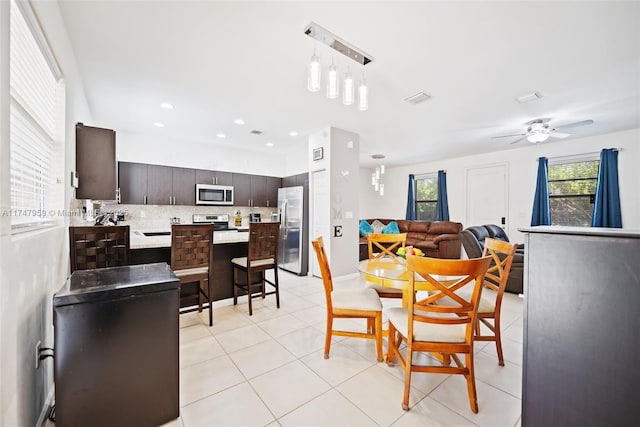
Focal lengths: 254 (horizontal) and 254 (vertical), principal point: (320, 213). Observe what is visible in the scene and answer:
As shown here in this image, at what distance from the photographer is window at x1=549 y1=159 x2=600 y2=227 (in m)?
4.95

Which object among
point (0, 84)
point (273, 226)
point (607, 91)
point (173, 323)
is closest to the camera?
point (0, 84)

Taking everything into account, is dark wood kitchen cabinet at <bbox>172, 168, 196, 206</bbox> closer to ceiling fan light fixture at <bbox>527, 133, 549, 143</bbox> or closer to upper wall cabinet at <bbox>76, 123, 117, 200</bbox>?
upper wall cabinet at <bbox>76, 123, 117, 200</bbox>

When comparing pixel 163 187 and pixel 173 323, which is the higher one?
pixel 163 187

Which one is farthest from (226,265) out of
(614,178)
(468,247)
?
(614,178)

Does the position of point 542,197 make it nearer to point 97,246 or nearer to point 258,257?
point 258,257

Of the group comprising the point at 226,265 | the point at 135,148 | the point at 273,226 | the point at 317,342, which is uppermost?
the point at 135,148

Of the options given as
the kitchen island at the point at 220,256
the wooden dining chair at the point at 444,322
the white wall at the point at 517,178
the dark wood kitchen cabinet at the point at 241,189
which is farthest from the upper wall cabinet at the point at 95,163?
the white wall at the point at 517,178

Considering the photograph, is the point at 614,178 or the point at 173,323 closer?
the point at 173,323

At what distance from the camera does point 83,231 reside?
6.77 feet

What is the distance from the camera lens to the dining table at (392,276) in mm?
1841

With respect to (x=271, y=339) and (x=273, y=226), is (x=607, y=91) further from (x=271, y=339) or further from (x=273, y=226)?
(x=271, y=339)

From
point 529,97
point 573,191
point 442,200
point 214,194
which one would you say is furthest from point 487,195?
point 214,194

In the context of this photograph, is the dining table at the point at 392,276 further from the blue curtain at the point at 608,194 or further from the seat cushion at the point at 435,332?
the blue curtain at the point at 608,194

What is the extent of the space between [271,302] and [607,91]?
492 cm
